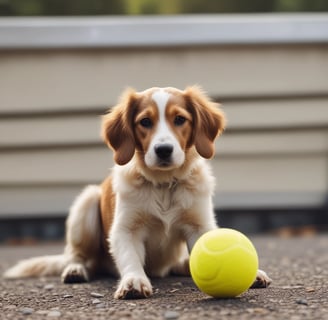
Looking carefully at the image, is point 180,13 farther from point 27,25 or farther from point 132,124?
point 132,124

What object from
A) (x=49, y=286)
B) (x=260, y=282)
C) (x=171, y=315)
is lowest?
(x=49, y=286)

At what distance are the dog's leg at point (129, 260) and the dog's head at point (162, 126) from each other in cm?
39

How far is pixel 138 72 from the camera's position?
7.30 metres

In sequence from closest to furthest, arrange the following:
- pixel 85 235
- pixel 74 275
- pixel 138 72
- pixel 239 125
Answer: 1. pixel 74 275
2. pixel 85 235
3. pixel 138 72
4. pixel 239 125

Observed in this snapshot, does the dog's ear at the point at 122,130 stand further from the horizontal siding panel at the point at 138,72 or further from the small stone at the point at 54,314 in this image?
the horizontal siding panel at the point at 138,72

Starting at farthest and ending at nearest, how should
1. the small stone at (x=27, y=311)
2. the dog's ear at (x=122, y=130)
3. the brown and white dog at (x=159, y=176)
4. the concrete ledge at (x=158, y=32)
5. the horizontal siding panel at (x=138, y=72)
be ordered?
1. the horizontal siding panel at (x=138, y=72)
2. the concrete ledge at (x=158, y=32)
3. the dog's ear at (x=122, y=130)
4. the brown and white dog at (x=159, y=176)
5. the small stone at (x=27, y=311)

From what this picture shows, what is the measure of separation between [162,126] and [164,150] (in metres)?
0.16

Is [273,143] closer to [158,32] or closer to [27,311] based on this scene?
[158,32]

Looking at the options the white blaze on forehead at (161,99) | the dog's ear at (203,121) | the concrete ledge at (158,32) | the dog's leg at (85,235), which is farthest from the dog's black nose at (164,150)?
the concrete ledge at (158,32)

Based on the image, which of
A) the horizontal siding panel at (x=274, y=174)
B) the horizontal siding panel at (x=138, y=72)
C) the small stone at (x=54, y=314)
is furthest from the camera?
the horizontal siding panel at (x=274, y=174)

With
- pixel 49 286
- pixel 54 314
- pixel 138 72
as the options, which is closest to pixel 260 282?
pixel 54 314

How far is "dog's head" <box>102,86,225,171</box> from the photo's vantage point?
373 centimetres

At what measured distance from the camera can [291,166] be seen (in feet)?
24.6

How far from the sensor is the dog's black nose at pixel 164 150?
3.66m
